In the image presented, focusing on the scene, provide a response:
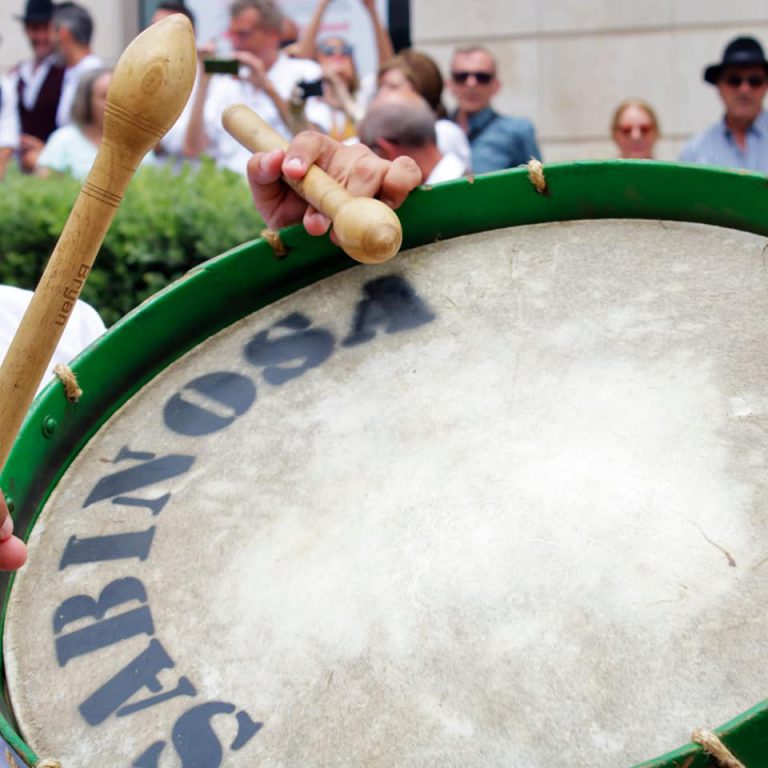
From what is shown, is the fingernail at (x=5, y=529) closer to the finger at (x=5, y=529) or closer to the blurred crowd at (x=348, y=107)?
the finger at (x=5, y=529)

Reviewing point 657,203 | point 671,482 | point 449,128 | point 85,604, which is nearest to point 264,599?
point 85,604

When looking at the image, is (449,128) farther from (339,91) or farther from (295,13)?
(295,13)

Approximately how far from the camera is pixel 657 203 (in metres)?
1.67

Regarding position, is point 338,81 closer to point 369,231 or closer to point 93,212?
point 369,231

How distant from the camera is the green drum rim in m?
1.61

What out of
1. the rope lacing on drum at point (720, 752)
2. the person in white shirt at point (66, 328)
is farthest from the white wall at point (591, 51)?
the rope lacing on drum at point (720, 752)

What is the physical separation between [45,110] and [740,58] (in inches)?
118

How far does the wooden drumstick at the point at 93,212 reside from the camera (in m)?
1.26

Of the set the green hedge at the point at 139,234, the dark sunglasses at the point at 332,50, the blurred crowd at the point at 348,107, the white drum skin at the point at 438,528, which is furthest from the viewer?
the dark sunglasses at the point at 332,50

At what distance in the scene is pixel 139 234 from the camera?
3.98 meters

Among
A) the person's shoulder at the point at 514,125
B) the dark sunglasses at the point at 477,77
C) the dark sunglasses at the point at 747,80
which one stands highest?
the dark sunglasses at the point at 477,77

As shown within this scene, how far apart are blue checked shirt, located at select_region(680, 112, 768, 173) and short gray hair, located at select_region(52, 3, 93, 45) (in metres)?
2.83

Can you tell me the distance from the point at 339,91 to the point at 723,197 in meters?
4.08

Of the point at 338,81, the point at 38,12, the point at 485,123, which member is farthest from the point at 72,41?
the point at 485,123
